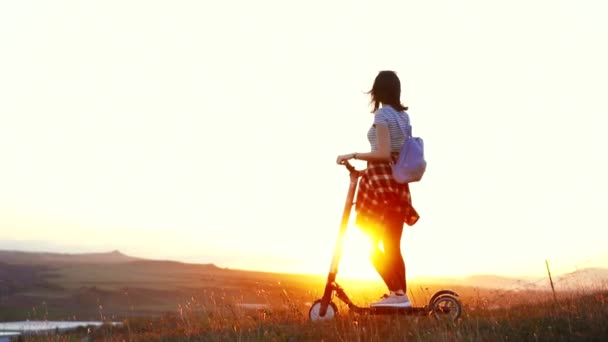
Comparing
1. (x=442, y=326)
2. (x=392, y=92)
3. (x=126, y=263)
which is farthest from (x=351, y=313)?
(x=126, y=263)

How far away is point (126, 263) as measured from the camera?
107m

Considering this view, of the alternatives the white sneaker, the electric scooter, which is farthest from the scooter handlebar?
the white sneaker

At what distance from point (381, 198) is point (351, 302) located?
135 centimetres

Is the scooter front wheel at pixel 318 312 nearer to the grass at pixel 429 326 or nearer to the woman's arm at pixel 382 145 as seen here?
the grass at pixel 429 326

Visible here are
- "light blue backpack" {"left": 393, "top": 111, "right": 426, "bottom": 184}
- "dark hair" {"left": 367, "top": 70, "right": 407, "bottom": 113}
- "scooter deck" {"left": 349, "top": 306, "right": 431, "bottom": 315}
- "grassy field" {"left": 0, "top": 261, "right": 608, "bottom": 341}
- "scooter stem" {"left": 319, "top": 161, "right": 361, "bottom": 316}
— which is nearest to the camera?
"grassy field" {"left": 0, "top": 261, "right": 608, "bottom": 341}

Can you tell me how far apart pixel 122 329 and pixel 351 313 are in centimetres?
1048

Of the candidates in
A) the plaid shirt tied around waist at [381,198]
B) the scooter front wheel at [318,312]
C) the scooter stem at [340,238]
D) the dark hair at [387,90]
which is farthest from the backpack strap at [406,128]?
the scooter front wheel at [318,312]

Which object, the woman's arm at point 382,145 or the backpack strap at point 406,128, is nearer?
the woman's arm at point 382,145

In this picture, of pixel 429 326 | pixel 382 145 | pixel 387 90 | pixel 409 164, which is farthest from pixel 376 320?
pixel 387 90

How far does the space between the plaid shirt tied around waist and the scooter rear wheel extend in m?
0.92

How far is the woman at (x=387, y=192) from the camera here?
7.49 meters

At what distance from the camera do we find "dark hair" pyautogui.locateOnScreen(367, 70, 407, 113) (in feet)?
24.9

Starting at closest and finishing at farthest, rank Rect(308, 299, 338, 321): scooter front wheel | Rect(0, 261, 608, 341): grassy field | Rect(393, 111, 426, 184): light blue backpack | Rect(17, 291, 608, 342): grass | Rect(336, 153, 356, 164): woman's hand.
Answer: Rect(17, 291, 608, 342): grass
Rect(0, 261, 608, 341): grassy field
Rect(393, 111, 426, 184): light blue backpack
Rect(336, 153, 356, 164): woman's hand
Rect(308, 299, 338, 321): scooter front wheel

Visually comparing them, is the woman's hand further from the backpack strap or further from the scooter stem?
the backpack strap
